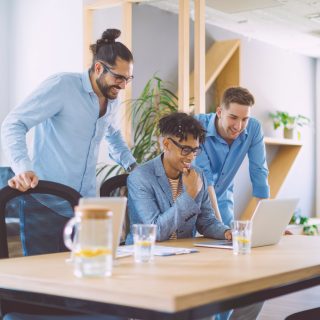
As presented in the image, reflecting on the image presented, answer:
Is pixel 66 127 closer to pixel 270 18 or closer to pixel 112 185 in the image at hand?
pixel 112 185

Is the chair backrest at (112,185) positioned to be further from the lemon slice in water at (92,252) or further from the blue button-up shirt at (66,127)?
the lemon slice in water at (92,252)

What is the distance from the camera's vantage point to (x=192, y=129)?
8.25ft

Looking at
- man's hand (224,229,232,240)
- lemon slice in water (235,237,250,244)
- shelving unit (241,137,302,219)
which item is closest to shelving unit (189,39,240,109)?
shelving unit (241,137,302,219)

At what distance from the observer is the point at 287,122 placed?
7.37m

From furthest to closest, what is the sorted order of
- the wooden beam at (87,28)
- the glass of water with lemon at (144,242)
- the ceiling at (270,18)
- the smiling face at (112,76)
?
the ceiling at (270,18), the wooden beam at (87,28), the smiling face at (112,76), the glass of water with lemon at (144,242)

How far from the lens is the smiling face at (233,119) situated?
3.03m

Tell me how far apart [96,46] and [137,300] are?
5.44 ft

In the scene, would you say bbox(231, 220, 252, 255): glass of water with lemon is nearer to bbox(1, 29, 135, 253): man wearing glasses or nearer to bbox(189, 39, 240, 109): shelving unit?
bbox(1, 29, 135, 253): man wearing glasses

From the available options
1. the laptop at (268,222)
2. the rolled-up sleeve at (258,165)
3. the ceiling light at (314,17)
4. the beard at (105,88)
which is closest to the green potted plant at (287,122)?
the ceiling light at (314,17)

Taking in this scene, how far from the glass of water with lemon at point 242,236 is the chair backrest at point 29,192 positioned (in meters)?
0.59

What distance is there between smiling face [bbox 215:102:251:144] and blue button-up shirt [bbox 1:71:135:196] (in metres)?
0.57

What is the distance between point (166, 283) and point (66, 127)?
1.43m

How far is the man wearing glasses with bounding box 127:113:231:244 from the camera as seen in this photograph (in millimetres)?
2396

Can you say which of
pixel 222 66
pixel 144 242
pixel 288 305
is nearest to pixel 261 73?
pixel 222 66
